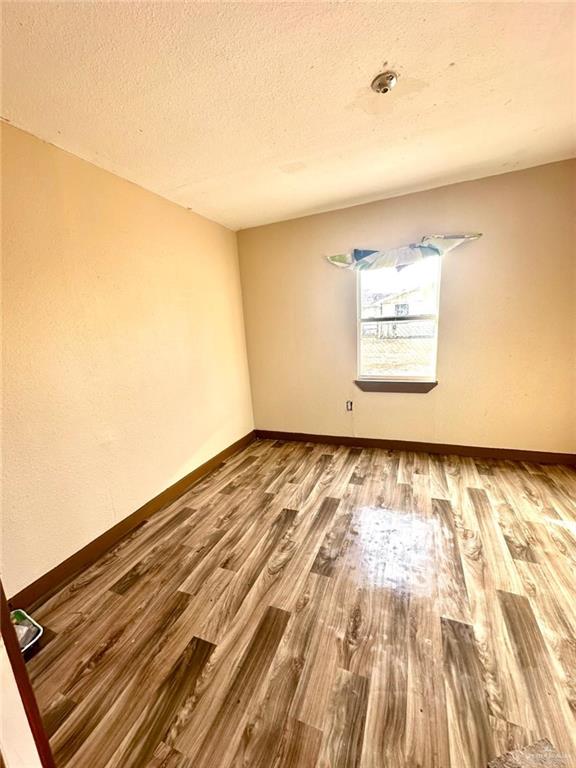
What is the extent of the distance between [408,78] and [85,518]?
9.41 feet

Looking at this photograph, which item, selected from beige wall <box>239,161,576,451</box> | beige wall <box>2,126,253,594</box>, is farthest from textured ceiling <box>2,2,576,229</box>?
beige wall <box>239,161,576,451</box>

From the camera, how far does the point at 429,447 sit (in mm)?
2889

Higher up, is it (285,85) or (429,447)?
(285,85)

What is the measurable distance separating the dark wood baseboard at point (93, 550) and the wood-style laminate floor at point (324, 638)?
66 millimetres

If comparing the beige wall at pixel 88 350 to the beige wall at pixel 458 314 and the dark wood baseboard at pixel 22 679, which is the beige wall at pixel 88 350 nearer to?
the beige wall at pixel 458 314

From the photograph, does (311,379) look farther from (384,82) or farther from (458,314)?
(384,82)

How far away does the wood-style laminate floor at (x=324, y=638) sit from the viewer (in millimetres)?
936

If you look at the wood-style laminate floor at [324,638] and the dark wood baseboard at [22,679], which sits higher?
the dark wood baseboard at [22,679]

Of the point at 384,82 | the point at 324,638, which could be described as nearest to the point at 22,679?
the point at 324,638

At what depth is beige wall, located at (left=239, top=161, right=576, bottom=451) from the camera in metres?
2.32

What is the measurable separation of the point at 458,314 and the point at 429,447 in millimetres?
1281

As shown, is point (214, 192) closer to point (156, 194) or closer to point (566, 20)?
point (156, 194)

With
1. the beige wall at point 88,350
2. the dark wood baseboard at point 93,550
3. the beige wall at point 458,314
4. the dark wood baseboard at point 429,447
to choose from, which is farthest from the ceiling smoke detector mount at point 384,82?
the dark wood baseboard at point 93,550

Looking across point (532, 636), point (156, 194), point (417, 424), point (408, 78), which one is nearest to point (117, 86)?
point (156, 194)
